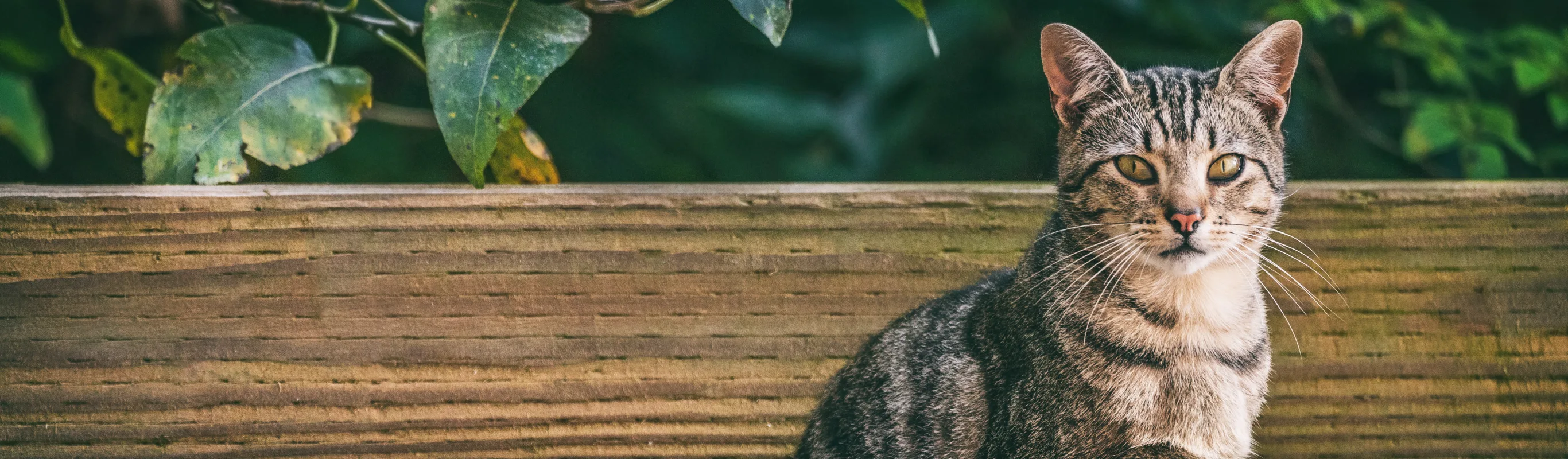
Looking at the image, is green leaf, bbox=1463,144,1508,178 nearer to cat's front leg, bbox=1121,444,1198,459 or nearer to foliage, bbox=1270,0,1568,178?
foliage, bbox=1270,0,1568,178

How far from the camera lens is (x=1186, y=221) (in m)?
1.13

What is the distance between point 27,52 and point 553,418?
1671mm

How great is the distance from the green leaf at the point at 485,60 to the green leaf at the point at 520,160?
0.16m

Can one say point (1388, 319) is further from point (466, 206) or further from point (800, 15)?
point (800, 15)

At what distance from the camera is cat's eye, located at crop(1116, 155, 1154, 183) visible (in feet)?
3.93

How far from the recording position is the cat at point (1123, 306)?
117 cm

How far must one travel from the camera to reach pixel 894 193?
4.37 feet

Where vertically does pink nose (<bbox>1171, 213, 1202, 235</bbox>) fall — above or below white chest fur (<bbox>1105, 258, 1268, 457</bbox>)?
above

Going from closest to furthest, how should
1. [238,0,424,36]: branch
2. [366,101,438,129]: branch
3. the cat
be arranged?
1. the cat
2. [238,0,424,36]: branch
3. [366,101,438,129]: branch

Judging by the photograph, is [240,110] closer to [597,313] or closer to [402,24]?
[402,24]

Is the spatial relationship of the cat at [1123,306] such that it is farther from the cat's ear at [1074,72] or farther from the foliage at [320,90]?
the foliage at [320,90]

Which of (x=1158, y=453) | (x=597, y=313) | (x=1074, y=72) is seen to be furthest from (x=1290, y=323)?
(x=597, y=313)

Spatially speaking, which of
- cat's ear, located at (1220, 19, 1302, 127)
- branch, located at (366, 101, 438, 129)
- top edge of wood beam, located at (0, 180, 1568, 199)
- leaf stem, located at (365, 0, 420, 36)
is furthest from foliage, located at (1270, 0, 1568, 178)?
branch, located at (366, 101, 438, 129)

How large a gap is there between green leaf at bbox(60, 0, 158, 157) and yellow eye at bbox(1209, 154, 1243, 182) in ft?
4.74
